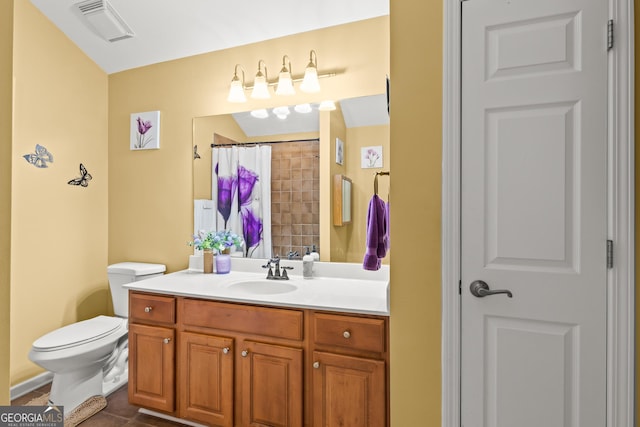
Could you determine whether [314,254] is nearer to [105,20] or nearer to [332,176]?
[332,176]

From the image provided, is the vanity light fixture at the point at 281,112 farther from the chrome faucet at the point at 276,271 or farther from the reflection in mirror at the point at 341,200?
the chrome faucet at the point at 276,271

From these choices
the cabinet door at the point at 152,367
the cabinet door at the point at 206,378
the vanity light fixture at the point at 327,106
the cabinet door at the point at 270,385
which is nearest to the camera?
the cabinet door at the point at 270,385

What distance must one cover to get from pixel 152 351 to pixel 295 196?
1.26 m

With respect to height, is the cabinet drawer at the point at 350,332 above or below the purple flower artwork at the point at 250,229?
below

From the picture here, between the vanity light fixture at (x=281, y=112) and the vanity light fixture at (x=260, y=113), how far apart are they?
71 millimetres

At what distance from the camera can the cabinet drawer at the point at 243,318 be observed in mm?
1651

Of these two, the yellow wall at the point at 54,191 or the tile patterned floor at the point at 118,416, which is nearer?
the tile patterned floor at the point at 118,416

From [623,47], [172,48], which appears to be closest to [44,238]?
[172,48]

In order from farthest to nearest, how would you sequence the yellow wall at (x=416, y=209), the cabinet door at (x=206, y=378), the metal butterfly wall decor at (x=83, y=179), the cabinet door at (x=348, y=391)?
the metal butterfly wall decor at (x=83, y=179), the cabinet door at (x=206, y=378), the cabinet door at (x=348, y=391), the yellow wall at (x=416, y=209)

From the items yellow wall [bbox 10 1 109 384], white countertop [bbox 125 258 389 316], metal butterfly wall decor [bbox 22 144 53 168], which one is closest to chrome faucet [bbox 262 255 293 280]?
white countertop [bbox 125 258 389 316]

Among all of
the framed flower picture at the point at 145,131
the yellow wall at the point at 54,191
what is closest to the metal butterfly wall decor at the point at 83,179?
the yellow wall at the point at 54,191

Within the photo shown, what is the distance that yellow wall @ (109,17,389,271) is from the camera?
218 centimetres

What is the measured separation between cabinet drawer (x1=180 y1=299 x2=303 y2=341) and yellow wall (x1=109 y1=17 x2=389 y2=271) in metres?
0.86

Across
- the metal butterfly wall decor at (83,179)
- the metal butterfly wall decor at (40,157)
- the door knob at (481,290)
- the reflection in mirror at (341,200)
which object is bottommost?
the door knob at (481,290)
